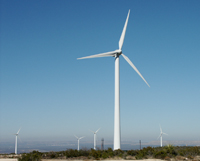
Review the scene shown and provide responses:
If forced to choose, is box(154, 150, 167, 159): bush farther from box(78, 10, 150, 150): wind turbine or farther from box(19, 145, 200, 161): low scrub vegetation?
→ box(78, 10, 150, 150): wind turbine

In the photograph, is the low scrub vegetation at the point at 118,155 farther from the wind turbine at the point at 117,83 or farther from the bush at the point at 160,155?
the wind turbine at the point at 117,83

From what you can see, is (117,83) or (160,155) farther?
(117,83)

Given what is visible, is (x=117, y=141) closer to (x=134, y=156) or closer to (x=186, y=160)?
(x=134, y=156)

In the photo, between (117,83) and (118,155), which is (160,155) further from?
(117,83)

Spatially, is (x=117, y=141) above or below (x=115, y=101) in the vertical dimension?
below

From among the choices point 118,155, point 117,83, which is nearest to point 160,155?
point 118,155

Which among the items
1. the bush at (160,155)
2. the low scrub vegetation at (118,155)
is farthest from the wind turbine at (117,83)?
the bush at (160,155)

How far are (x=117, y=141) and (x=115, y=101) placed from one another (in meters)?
6.60

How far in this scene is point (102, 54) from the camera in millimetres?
53500

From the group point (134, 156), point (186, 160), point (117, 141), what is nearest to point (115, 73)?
point (117, 141)

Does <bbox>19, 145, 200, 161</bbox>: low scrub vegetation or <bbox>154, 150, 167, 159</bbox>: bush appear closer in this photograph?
<bbox>19, 145, 200, 161</bbox>: low scrub vegetation

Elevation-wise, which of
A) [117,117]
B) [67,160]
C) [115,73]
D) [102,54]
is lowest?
[67,160]

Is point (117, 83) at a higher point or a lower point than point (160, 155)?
higher

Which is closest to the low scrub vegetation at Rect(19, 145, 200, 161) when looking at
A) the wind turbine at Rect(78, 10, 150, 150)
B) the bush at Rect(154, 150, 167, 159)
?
the bush at Rect(154, 150, 167, 159)
